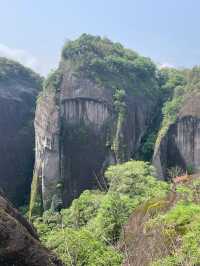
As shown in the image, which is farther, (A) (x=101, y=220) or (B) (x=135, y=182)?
(B) (x=135, y=182)

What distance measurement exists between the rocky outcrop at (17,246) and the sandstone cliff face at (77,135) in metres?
26.5

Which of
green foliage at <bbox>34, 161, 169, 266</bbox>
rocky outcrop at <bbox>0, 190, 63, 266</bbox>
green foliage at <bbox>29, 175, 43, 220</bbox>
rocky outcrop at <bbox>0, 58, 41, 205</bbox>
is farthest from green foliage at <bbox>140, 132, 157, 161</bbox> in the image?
rocky outcrop at <bbox>0, 190, 63, 266</bbox>

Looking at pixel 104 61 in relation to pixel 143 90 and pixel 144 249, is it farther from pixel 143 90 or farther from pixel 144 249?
pixel 144 249

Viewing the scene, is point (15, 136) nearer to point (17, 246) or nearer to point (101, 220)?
point (101, 220)

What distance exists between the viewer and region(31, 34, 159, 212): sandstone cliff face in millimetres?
36531

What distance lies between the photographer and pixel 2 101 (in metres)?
42.7

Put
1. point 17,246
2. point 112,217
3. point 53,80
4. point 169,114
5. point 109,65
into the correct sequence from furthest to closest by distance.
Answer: point 109,65 < point 53,80 < point 169,114 < point 112,217 < point 17,246

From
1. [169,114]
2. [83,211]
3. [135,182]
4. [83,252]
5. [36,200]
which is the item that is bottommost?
[36,200]

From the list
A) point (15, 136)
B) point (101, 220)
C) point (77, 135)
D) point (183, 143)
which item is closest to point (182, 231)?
point (101, 220)

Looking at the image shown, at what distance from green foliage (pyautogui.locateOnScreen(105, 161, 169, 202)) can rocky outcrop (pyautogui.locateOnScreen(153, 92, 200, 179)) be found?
31.2 ft

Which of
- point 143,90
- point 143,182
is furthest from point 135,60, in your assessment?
point 143,182

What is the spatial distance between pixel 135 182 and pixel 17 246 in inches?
654

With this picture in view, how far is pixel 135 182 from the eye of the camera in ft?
82.2

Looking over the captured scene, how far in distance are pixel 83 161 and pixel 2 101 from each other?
9511mm
